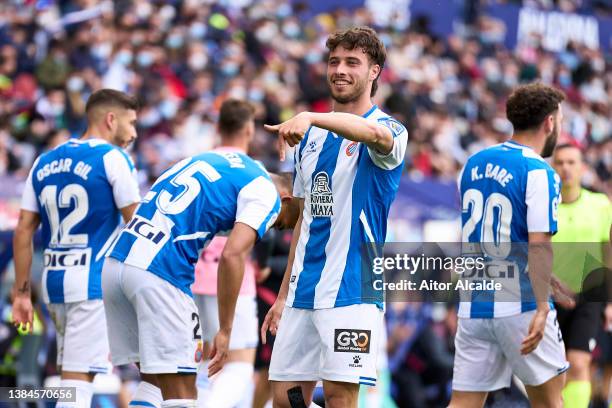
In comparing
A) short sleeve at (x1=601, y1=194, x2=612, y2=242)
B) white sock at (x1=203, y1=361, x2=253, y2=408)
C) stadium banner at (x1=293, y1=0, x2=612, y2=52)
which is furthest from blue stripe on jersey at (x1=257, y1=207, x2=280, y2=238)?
stadium banner at (x1=293, y1=0, x2=612, y2=52)

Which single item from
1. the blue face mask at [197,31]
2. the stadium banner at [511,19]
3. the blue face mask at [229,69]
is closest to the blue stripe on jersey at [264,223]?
the blue face mask at [229,69]

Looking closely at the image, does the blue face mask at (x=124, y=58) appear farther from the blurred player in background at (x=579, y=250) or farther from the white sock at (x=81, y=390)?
the white sock at (x=81, y=390)

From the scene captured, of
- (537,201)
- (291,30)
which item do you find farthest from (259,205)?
(291,30)

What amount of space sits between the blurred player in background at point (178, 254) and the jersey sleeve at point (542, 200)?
153 centimetres

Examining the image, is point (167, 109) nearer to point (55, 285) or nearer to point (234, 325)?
point (234, 325)

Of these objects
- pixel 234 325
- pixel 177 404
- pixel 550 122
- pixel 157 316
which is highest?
pixel 550 122

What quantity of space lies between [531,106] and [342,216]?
5.75 feet

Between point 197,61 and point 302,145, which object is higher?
point 197,61

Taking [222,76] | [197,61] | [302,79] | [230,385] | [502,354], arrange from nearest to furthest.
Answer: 1. [502,354]
2. [230,385]
3. [197,61]
4. [222,76]
5. [302,79]

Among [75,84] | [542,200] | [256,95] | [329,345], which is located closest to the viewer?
[329,345]

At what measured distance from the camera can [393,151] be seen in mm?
5395

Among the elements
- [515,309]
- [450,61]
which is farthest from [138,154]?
[450,61]

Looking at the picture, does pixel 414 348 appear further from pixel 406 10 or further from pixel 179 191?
pixel 406 10

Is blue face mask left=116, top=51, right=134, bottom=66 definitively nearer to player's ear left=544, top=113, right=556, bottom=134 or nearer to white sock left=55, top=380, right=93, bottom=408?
white sock left=55, top=380, right=93, bottom=408
